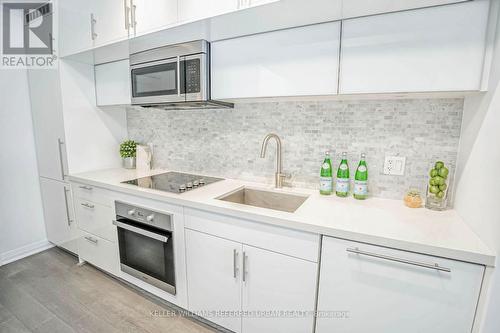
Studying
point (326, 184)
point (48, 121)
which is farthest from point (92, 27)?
point (326, 184)

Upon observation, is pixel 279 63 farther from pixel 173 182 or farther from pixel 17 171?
pixel 17 171

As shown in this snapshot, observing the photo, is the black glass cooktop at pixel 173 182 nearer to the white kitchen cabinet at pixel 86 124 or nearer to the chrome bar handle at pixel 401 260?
the white kitchen cabinet at pixel 86 124

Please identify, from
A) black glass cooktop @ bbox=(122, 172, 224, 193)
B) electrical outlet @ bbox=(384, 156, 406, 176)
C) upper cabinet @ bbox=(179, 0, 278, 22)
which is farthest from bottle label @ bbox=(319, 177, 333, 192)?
upper cabinet @ bbox=(179, 0, 278, 22)

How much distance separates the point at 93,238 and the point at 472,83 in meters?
2.60

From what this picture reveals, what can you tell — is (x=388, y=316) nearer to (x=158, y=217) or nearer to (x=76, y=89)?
(x=158, y=217)

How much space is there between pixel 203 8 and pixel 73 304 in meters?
2.15

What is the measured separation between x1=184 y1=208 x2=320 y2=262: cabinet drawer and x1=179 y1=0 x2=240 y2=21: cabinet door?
1.05 metres

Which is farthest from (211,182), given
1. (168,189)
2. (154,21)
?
(154,21)

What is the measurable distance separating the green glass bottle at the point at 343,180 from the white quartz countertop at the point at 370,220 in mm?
49

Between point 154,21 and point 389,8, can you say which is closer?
point 389,8

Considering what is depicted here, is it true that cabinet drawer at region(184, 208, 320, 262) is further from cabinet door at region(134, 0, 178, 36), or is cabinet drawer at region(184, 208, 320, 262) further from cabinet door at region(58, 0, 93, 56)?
cabinet door at region(58, 0, 93, 56)

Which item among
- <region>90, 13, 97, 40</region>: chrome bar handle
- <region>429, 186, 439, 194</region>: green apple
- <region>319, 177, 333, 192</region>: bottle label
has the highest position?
<region>90, 13, 97, 40</region>: chrome bar handle

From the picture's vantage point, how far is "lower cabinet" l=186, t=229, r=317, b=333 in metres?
1.17

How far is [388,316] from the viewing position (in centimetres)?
101
